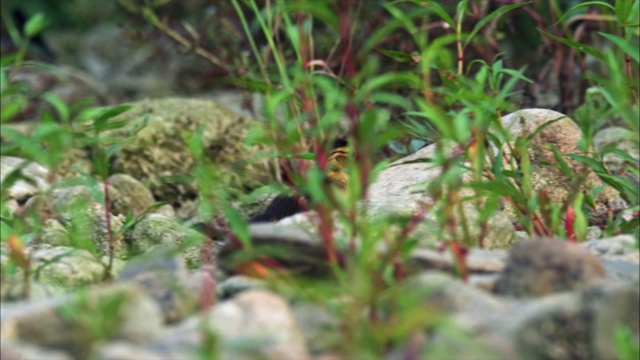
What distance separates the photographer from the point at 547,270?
235cm

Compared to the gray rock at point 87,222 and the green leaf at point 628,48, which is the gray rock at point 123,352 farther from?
the green leaf at point 628,48

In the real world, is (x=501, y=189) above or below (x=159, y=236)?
above

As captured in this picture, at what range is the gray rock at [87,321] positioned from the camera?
2.10 metres

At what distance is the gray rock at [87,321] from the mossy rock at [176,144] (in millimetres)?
3388

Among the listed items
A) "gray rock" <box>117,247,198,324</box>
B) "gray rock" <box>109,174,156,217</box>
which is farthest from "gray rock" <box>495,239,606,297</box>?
"gray rock" <box>109,174,156,217</box>

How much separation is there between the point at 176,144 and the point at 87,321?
4.04 meters

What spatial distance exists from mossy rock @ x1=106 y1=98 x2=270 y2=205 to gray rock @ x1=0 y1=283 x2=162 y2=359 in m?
3.39

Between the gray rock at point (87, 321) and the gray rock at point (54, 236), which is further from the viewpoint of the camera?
the gray rock at point (54, 236)

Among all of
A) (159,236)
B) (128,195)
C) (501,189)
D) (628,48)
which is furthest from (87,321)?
(128,195)

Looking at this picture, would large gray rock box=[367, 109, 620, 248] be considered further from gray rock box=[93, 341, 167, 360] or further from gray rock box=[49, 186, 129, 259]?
gray rock box=[93, 341, 167, 360]

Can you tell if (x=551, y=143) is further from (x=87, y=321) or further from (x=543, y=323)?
(x=87, y=321)

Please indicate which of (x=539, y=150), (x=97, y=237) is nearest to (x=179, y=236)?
(x=97, y=237)

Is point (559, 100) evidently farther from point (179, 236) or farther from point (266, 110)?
point (266, 110)

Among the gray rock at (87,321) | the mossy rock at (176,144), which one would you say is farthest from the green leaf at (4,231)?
the mossy rock at (176,144)
